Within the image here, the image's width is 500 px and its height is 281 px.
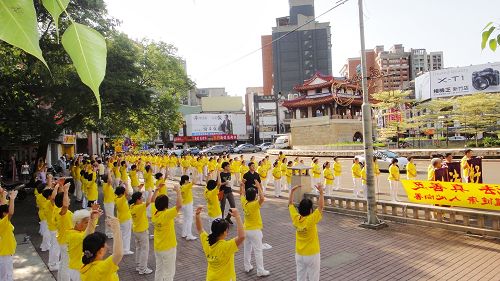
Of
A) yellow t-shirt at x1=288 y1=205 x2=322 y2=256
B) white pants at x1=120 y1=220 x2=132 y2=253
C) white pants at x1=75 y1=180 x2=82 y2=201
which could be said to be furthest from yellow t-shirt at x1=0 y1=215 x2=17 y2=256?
white pants at x1=75 y1=180 x2=82 y2=201

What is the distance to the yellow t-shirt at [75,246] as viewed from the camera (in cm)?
507

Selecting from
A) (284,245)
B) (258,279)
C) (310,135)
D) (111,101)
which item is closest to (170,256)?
(258,279)

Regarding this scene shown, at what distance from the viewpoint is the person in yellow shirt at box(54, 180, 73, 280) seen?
6.34 metres

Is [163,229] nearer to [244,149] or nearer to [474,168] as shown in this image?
[474,168]

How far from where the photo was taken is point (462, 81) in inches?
1741

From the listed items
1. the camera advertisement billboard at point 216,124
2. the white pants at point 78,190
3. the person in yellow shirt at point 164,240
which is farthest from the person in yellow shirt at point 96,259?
the camera advertisement billboard at point 216,124

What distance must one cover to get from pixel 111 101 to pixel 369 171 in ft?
35.6

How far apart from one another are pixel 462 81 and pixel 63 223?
48.7m

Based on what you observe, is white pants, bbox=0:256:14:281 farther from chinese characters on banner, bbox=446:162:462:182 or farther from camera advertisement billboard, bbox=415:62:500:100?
camera advertisement billboard, bbox=415:62:500:100

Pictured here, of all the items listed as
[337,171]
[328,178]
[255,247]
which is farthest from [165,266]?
[337,171]

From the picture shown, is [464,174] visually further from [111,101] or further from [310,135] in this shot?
[310,135]

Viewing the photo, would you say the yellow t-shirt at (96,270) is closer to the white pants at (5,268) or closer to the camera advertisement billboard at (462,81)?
the white pants at (5,268)

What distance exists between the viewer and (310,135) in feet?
157

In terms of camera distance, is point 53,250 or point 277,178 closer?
point 53,250
